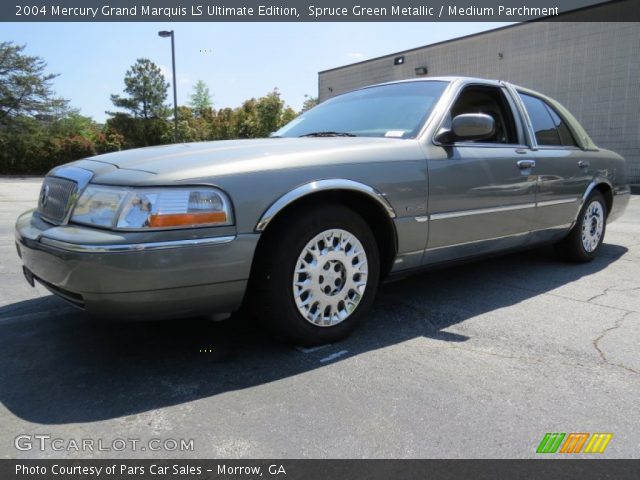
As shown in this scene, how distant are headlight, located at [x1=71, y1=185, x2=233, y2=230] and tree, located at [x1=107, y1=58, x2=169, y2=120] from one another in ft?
127

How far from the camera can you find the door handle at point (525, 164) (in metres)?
4.00

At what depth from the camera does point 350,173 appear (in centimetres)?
293

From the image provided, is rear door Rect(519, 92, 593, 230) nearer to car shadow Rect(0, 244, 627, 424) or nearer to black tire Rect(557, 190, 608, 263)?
black tire Rect(557, 190, 608, 263)

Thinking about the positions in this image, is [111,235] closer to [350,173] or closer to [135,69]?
[350,173]

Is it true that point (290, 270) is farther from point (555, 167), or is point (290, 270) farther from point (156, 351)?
point (555, 167)

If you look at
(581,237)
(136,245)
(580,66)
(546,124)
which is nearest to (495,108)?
(546,124)

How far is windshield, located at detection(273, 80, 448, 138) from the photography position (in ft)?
11.6

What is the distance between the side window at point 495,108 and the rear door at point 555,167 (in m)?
0.28

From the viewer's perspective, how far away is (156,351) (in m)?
2.93

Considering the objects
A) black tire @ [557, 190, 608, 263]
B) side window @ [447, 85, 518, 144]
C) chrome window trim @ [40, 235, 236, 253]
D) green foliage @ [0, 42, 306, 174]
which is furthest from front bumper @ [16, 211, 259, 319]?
green foliage @ [0, 42, 306, 174]

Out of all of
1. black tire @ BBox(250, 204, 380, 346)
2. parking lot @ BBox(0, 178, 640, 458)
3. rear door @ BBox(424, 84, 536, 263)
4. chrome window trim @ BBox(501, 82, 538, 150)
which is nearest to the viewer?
parking lot @ BBox(0, 178, 640, 458)

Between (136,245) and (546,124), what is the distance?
381cm

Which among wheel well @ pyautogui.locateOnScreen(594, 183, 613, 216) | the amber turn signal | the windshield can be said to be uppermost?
the windshield
